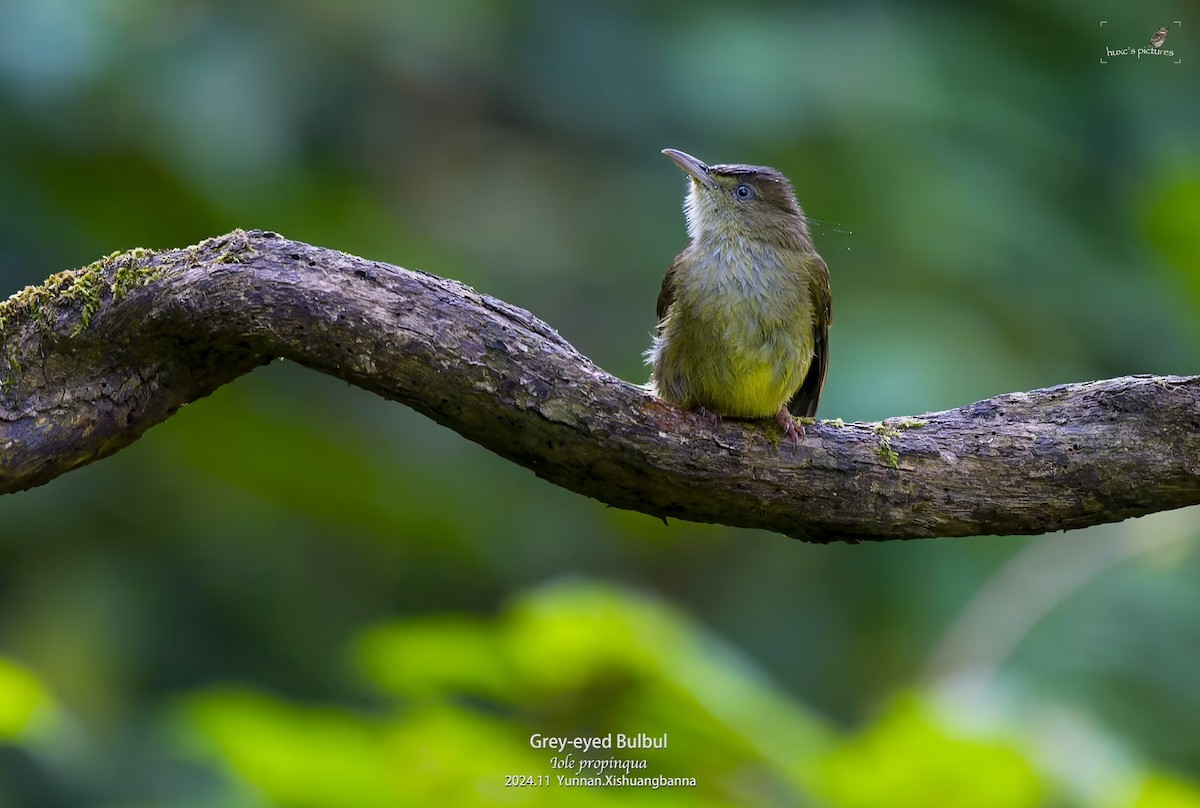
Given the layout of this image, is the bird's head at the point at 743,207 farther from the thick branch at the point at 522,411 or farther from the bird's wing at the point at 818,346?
the thick branch at the point at 522,411

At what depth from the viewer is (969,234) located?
25.2 feet

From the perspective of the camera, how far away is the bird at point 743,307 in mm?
4109

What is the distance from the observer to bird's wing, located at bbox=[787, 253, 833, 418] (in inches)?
176

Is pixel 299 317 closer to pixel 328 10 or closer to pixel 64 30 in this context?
pixel 64 30

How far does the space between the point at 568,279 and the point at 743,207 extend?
4270 millimetres

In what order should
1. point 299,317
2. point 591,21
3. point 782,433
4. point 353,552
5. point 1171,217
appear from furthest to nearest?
point 591,21, point 353,552, point 1171,217, point 782,433, point 299,317

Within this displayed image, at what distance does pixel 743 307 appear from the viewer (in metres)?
4.23

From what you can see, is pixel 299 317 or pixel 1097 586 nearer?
pixel 299 317

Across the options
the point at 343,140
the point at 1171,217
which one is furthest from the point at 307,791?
the point at 343,140

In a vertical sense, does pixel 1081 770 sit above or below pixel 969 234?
below

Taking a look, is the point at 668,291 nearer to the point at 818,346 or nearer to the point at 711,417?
the point at 818,346

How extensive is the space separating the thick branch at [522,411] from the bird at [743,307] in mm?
470

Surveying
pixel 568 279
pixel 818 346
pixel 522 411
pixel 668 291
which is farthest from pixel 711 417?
pixel 568 279

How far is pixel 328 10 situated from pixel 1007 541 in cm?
484
